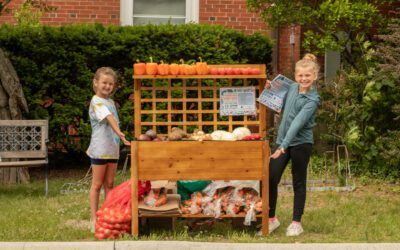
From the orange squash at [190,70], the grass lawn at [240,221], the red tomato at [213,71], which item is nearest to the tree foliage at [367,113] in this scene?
the grass lawn at [240,221]

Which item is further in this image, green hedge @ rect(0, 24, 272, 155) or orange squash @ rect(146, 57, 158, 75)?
green hedge @ rect(0, 24, 272, 155)

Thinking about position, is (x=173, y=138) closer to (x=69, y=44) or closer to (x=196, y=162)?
(x=196, y=162)

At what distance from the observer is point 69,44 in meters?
11.8

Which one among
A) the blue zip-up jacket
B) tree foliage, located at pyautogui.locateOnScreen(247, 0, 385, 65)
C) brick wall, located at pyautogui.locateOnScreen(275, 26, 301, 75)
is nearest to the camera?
the blue zip-up jacket

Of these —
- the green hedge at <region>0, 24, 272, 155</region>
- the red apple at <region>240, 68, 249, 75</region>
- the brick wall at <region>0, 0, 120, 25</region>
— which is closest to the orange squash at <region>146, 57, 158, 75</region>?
the red apple at <region>240, 68, 249, 75</region>

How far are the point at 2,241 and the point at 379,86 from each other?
6.10 metres

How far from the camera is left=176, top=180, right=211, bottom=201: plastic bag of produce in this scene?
25.3 feet

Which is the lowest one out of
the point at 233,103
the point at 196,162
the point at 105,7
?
the point at 196,162

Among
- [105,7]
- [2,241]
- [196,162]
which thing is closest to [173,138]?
[196,162]

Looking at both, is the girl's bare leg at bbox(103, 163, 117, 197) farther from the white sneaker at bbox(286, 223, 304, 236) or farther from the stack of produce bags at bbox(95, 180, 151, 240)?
the white sneaker at bbox(286, 223, 304, 236)

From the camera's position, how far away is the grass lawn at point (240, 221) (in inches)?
289

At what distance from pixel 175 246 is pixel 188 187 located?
1117 mm

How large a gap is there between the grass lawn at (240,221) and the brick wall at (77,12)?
4.03 m

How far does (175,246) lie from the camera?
22.2ft
